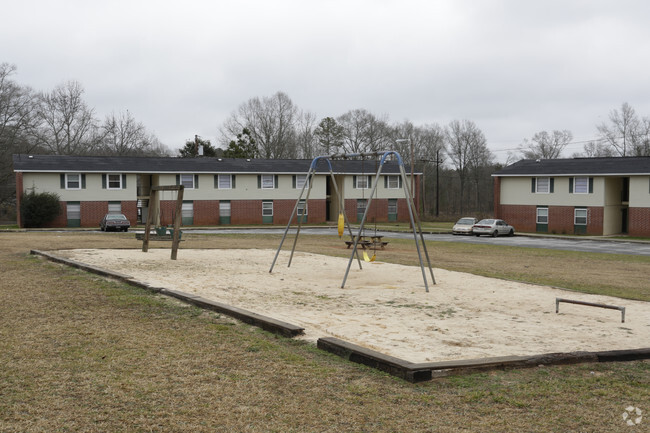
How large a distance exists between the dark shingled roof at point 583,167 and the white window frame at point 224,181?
964 inches

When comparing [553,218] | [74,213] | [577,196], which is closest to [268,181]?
[74,213]

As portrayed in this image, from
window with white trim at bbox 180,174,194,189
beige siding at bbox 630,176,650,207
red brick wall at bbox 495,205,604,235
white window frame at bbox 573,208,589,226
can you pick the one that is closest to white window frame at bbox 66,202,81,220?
window with white trim at bbox 180,174,194,189

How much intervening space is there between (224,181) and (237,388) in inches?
2106

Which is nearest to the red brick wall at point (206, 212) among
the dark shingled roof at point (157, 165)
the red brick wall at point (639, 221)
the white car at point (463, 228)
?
the dark shingled roof at point (157, 165)

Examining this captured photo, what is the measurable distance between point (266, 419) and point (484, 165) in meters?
93.6

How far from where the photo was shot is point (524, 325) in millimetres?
9766

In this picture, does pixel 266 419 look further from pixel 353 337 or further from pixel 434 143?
pixel 434 143

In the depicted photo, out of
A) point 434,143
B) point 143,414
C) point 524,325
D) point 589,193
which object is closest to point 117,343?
point 143,414

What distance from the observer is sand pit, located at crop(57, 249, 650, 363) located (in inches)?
331

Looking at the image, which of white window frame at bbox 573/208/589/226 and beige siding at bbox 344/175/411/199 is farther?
beige siding at bbox 344/175/411/199

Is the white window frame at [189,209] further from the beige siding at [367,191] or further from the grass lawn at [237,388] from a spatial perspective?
the grass lawn at [237,388]

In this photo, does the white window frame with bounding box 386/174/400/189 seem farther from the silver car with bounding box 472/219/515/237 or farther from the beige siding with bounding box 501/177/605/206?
the silver car with bounding box 472/219/515/237

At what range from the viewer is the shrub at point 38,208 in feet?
162

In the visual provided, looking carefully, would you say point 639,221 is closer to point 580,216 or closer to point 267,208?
point 580,216
